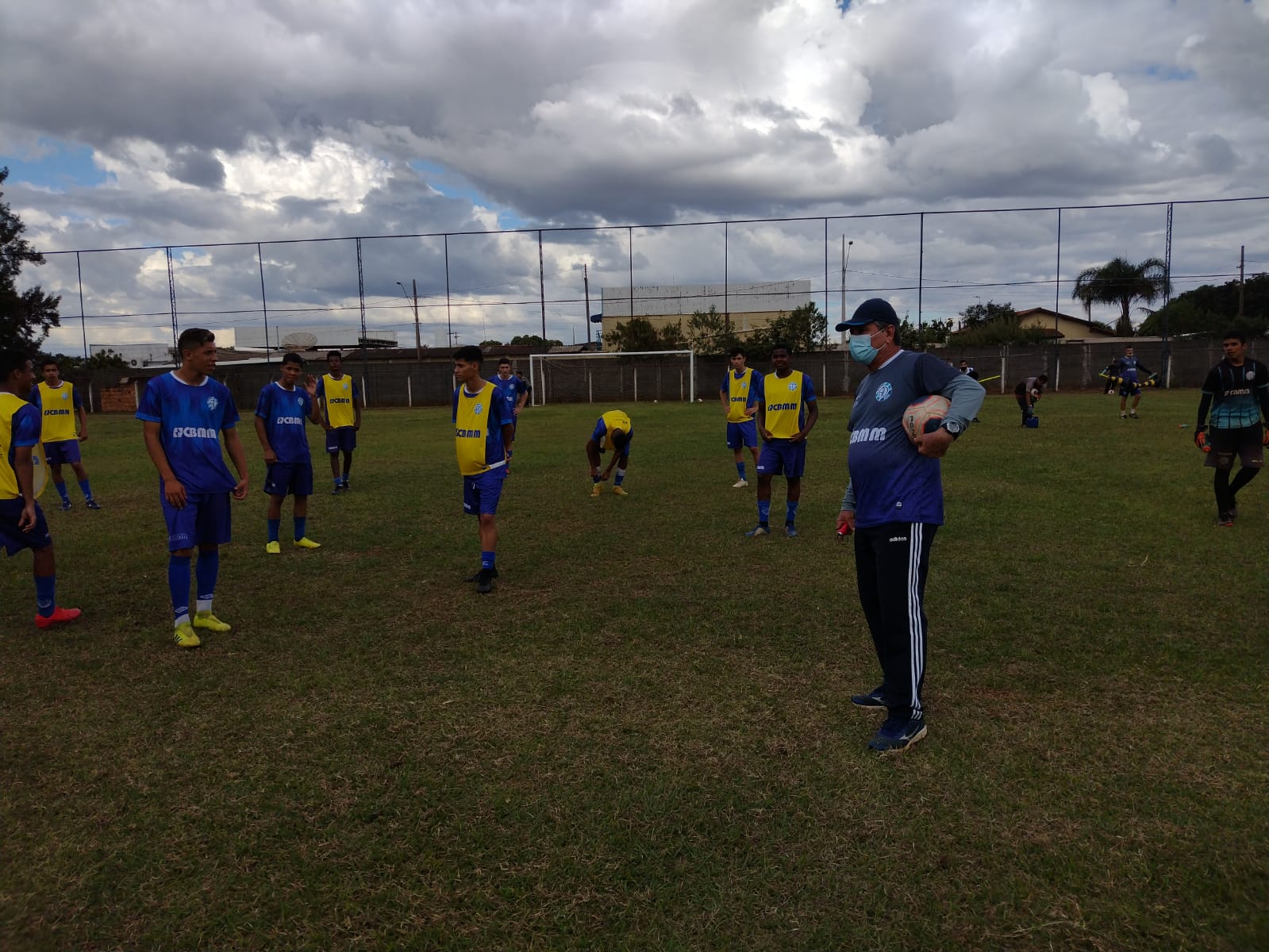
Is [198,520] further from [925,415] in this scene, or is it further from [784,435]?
[784,435]

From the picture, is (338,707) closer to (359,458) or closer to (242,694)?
(242,694)

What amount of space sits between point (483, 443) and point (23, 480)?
10.7ft

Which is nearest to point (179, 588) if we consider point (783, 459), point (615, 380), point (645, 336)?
point (783, 459)

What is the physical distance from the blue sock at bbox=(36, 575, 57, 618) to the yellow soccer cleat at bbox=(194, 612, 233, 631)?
3.64ft

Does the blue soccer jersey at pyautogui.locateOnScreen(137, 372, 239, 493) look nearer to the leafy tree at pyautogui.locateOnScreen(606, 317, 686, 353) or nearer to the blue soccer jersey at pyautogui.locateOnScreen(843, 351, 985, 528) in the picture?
the blue soccer jersey at pyautogui.locateOnScreen(843, 351, 985, 528)

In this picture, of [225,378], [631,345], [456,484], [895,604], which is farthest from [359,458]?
[631,345]

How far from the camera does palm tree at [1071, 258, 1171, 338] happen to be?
142 ft

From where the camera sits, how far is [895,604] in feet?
12.6

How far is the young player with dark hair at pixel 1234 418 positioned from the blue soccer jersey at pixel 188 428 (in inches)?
367

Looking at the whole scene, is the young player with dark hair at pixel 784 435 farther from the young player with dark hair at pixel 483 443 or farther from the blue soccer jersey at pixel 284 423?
the blue soccer jersey at pixel 284 423

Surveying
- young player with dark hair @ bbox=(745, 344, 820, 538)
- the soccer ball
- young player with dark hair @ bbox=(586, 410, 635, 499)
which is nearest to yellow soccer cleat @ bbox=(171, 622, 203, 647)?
the soccer ball

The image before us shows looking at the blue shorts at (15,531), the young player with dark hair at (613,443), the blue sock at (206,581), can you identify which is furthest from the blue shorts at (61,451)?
the young player with dark hair at (613,443)

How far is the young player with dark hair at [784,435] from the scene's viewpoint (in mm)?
8570

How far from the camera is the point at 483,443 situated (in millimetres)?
6828
